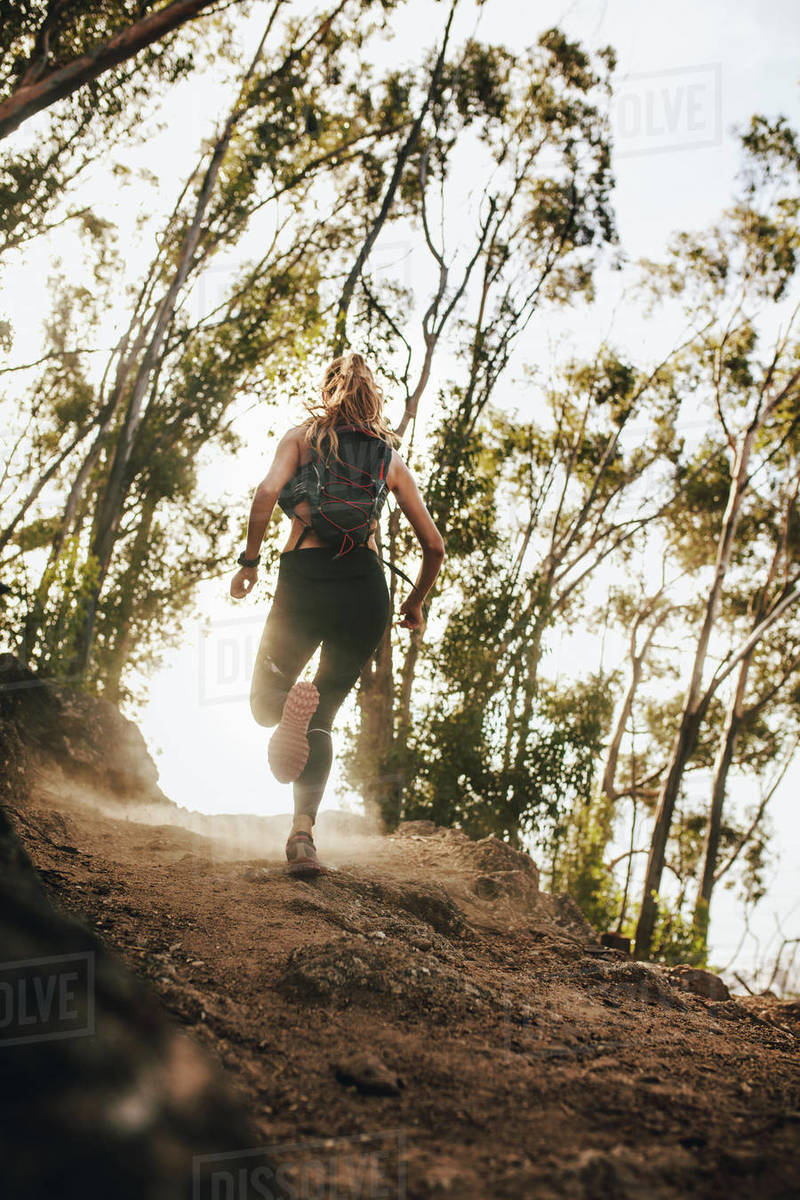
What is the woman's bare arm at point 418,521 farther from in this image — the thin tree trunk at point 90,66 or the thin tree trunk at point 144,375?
the thin tree trunk at point 144,375

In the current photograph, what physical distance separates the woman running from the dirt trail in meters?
0.44

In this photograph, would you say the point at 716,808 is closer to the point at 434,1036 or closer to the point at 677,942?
the point at 677,942

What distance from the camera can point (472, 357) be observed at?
14641 millimetres

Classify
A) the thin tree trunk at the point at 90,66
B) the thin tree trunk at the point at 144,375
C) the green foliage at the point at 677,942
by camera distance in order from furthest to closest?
the thin tree trunk at the point at 144,375, the green foliage at the point at 677,942, the thin tree trunk at the point at 90,66

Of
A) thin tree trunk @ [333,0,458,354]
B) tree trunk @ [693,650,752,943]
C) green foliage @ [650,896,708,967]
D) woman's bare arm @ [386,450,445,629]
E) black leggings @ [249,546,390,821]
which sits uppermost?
thin tree trunk @ [333,0,458,354]

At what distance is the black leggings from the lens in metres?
3.36

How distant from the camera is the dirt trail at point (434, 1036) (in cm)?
138

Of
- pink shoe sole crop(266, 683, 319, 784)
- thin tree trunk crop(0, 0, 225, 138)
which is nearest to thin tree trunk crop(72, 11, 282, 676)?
thin tree trunk crop(0, 0, 225, 138)

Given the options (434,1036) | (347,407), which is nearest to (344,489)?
(347,407)

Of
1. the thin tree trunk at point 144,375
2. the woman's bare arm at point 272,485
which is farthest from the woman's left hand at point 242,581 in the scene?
the thin tree trunk at point 144,375

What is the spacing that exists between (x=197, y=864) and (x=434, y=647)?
261 inches

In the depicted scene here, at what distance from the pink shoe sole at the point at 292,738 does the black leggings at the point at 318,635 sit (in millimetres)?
93

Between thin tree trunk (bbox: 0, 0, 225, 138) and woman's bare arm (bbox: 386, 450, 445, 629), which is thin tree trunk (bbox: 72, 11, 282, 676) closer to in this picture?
thin tree trunk (bbox: 0, 0, 225, 138)

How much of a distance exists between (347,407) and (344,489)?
0.39 m
